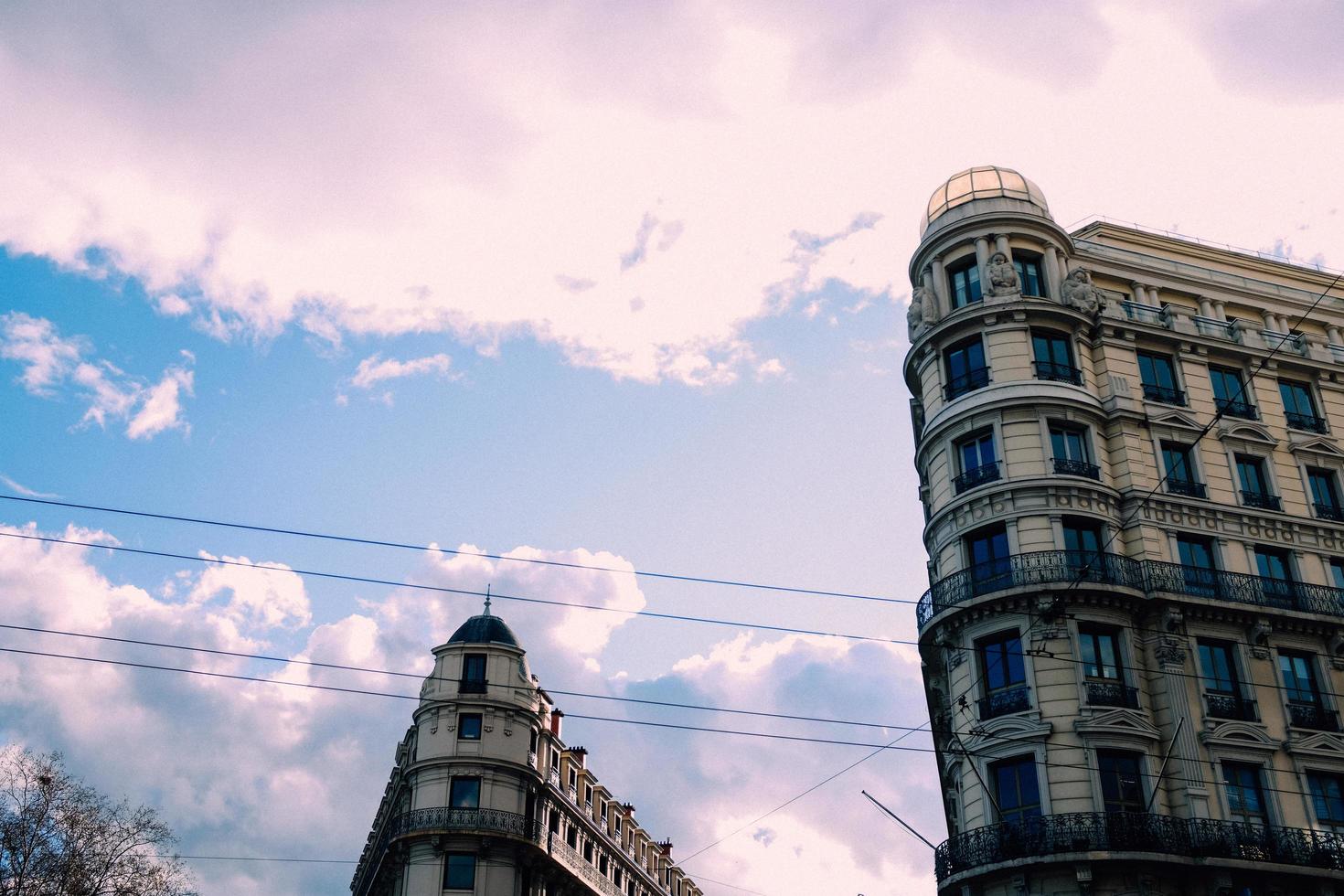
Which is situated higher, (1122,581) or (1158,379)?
(1158,379)

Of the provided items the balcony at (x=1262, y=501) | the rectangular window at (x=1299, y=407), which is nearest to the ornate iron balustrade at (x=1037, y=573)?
the balcony at (x=1262, y=501)

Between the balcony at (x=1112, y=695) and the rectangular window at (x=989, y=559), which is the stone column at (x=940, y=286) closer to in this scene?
the rectangular window at (x=989, y=559)

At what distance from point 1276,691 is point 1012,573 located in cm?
913

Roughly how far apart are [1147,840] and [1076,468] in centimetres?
1216

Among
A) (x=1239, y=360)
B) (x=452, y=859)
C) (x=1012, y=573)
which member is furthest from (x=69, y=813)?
(x=1239, y=360)

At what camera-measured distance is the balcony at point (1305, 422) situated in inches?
1797

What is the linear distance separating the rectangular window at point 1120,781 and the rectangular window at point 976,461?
31.2 ft

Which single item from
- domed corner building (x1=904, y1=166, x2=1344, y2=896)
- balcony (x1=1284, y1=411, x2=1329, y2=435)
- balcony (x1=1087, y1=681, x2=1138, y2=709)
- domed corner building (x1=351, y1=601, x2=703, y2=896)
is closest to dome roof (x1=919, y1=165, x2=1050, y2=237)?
domed corner building (x1=904, y1=166, x2=1344, y2=896)

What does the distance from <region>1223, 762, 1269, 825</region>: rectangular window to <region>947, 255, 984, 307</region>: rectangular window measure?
1766cm

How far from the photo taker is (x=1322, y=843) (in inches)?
1410

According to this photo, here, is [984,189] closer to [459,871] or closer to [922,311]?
[922,311]

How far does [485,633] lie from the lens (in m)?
65.2

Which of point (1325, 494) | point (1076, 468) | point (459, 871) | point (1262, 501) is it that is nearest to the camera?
point (1076, 468)

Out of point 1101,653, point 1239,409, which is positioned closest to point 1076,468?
point 1101,653
